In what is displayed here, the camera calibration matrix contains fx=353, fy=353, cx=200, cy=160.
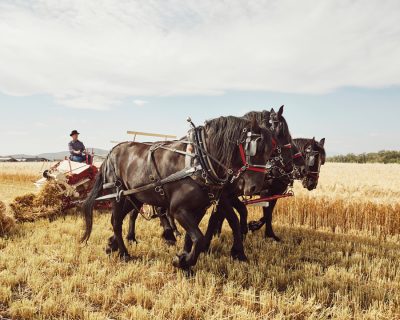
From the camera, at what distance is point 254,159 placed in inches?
173

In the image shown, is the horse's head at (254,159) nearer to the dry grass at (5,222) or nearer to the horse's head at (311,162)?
the horse's head at (311,162)

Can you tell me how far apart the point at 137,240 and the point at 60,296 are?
2.91 m

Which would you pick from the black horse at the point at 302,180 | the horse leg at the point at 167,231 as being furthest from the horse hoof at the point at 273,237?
the horse leg at the point at 167,231

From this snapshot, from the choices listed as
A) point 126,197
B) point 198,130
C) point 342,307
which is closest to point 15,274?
point 126,197

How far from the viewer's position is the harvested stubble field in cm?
389

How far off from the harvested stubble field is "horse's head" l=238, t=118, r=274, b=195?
4.23 ft

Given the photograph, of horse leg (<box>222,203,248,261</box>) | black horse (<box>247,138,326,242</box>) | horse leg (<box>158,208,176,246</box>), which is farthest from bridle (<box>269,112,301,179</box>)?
horse leg (<box>158,208,176,246</box>)

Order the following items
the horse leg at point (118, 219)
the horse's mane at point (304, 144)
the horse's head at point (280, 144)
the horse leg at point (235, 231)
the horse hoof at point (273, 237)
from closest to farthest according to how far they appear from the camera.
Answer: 1. the horse leg at point (235, 231)
2. the horse leg at point (118, 219)
3. the horse's head at point (280, 144)
4. the horse hoof at point (273, 237)
5. the horse's mane at point (304, 144)

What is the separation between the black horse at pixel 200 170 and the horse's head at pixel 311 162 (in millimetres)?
3014

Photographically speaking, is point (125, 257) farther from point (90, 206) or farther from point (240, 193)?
point (240, 193)

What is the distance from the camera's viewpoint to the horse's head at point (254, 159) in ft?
14.3

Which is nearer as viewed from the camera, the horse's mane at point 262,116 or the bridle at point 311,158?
the horse's mane at point 262,116

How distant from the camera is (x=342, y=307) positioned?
4.02 m

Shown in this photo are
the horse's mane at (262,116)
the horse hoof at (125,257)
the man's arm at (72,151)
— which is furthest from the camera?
the man's arm at (72,151)
